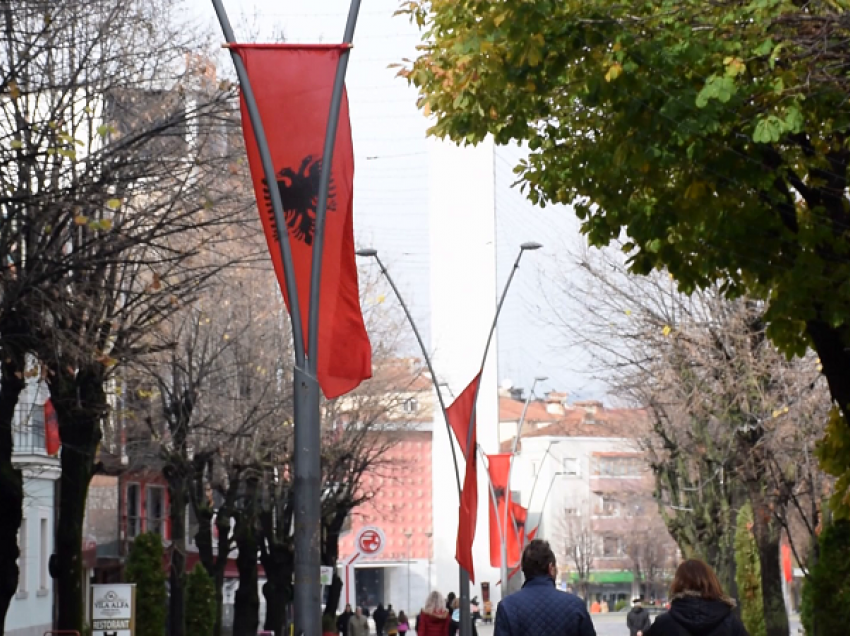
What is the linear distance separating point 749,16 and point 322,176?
3.70 metres

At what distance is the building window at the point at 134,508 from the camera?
57.0 metres

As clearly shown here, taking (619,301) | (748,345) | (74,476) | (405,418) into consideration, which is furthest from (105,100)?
(405,418)

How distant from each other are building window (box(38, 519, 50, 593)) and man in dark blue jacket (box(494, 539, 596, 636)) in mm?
37605

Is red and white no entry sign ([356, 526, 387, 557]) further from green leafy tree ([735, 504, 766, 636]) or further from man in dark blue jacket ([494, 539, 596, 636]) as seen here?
man in dark blue jacket ([494, 539, 596, 636])

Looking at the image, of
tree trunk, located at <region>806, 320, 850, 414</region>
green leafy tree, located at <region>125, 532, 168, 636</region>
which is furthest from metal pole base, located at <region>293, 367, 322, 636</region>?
green leafy tree, located at <region>125, 532, 168, 636</region>

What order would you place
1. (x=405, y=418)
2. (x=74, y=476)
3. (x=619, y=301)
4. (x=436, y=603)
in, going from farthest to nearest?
1. (x=405, y=418)
2. (x=619, y=301)
3. (x=74, y=476)
4. (x=436, y=603)

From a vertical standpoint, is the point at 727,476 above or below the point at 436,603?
above

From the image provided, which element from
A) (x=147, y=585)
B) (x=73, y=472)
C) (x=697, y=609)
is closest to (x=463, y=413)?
(x=73, y=472)

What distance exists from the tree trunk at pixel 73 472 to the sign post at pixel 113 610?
2.07 metres

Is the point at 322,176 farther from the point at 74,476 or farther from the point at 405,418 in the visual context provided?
the point at 405,418

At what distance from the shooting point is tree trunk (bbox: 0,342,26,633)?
20.4 m

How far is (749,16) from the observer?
511 inches

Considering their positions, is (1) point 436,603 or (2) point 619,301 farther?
(2) point 619,301

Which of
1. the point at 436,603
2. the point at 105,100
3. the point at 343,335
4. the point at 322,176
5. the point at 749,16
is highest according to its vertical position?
the point at 105,100
